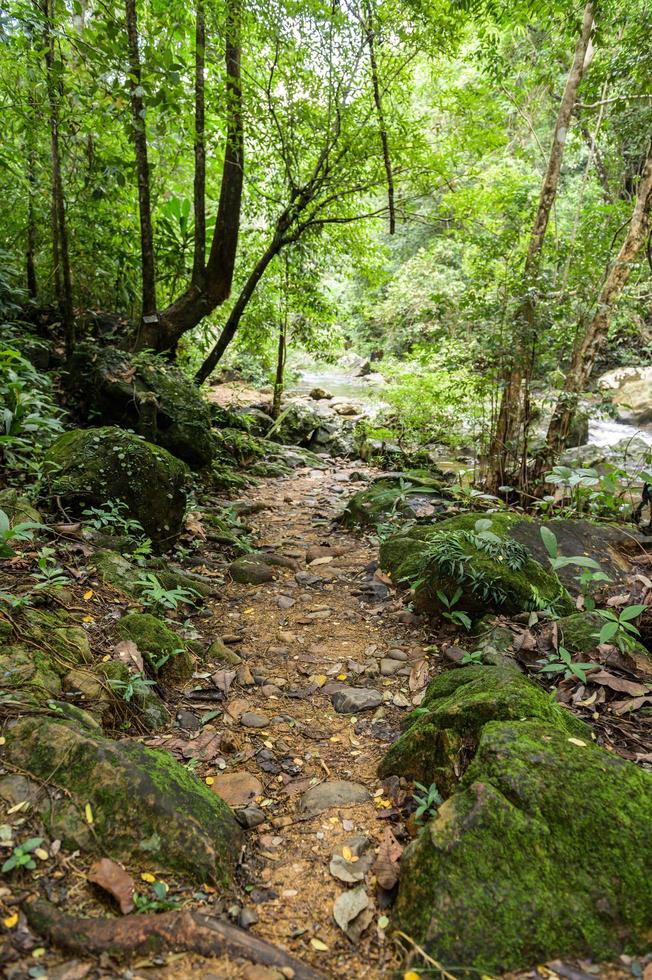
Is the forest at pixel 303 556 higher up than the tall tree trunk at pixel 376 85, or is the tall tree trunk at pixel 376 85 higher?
the tall tree trunk at pixel 376 85

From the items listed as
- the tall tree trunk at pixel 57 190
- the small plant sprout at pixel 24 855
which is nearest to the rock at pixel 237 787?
the small plant sprout at pixel 24 855

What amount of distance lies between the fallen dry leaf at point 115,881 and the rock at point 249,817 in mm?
621

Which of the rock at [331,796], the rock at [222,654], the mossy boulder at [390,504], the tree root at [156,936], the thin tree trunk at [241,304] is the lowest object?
the rock at [331,796]

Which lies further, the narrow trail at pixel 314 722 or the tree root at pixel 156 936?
the narrow trail at pixel 314 722

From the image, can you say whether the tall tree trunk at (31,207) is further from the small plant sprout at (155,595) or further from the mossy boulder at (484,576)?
the mossy boulder at (484,576)

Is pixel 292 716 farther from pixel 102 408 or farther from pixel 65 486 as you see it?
pixel 102 408

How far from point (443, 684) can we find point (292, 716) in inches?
33.0

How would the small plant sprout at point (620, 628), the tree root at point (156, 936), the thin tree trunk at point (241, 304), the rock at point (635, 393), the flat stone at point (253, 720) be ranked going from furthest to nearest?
the rock at point (635, 393), the thin tree trunk at point (241, 304), the flat stone at point (253, 720), the small plant sprout at point (620, 628), the tree root at point (156, 936)

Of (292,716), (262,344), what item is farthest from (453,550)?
(262,344)

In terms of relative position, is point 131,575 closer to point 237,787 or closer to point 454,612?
point 237,787

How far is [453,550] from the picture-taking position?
3898mm

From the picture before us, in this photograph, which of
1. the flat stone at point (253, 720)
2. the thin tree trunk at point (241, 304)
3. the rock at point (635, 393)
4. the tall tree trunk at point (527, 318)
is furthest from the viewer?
the rock at point (635, 393)

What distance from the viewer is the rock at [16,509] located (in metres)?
3.40

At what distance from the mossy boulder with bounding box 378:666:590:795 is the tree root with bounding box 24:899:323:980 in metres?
0.85
